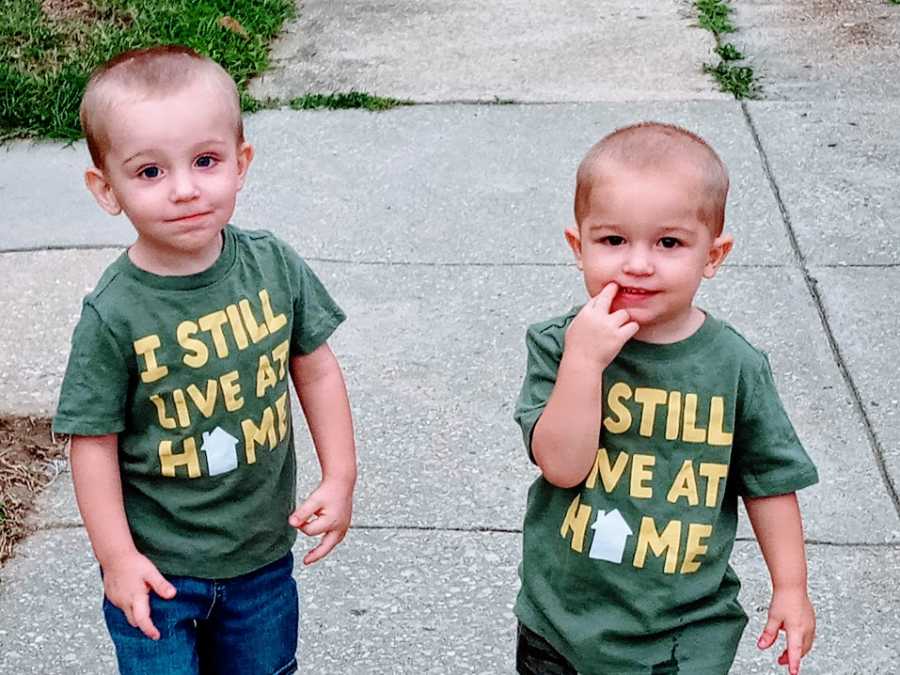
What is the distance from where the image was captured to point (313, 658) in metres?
3.06

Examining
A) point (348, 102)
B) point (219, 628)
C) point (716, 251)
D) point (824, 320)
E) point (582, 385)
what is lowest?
point (348, 102)

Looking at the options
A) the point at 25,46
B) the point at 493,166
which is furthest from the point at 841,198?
the point at 25,46

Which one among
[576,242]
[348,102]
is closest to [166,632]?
[576,242]

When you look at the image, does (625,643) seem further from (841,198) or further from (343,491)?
(841,198)

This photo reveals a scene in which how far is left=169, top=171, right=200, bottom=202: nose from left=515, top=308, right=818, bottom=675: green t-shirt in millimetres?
549

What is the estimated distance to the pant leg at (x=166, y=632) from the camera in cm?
228

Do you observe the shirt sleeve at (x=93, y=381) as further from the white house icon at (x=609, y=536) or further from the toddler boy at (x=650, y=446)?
the white house icon at (x=609, y=536)

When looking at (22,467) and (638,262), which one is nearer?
(638,262)

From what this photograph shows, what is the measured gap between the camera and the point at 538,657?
7.34ft

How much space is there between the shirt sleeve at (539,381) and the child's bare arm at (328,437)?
0.40 meters

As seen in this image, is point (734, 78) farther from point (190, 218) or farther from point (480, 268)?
point (190, 218)

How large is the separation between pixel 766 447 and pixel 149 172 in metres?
1.01

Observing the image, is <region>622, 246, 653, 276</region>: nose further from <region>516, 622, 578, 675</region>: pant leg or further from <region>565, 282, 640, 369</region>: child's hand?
<region>516, 622, 578, 675</region>: pant leg

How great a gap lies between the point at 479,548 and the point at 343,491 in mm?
1078
